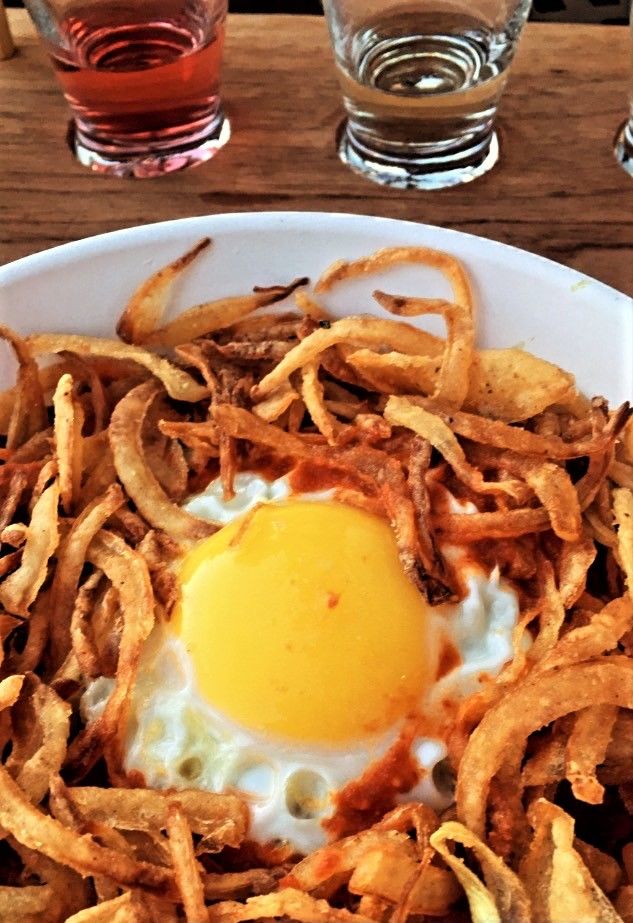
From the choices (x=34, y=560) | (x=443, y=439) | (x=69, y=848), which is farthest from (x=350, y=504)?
(x=69, y=848)

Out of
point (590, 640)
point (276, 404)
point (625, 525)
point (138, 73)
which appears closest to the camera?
point (590, 640)

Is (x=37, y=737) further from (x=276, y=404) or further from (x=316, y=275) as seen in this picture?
(x=316, y=275)

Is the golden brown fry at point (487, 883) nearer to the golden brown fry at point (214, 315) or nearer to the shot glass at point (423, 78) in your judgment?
the golden brown fry at point (214, 315)

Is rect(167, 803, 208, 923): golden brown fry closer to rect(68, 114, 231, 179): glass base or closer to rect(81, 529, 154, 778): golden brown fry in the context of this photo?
rect(81, 529, 154, 778): golden brown fry

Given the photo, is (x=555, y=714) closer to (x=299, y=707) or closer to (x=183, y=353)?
(x=299, y=707)

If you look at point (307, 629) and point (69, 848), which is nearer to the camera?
point (69, 848)

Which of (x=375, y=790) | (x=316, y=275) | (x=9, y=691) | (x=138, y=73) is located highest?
(x=138, y=73)
